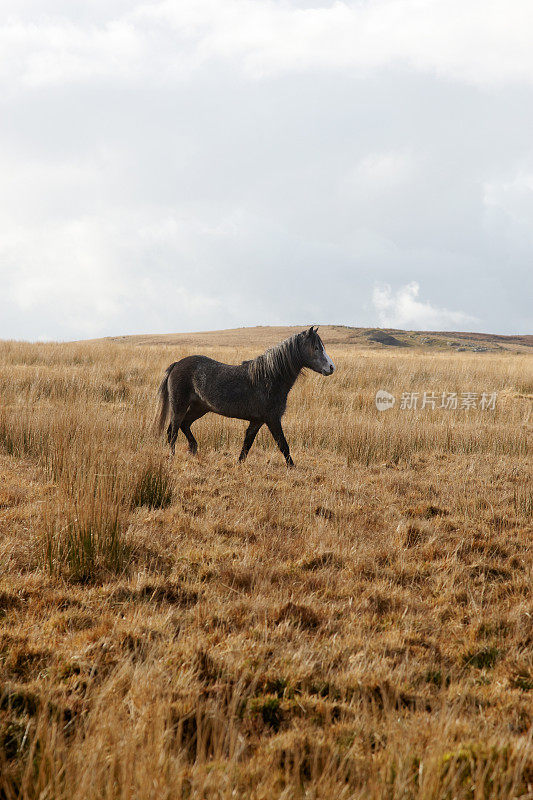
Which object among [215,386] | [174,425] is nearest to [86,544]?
[215,386]

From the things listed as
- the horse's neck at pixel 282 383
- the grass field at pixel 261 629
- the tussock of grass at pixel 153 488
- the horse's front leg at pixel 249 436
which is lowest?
the grass field at pixel 261 629

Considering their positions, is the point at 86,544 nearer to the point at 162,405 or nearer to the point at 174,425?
the point at 174,425

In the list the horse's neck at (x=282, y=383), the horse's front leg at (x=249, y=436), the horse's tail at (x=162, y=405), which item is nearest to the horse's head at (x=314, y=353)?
the horse's neck at (x=282, y=383)

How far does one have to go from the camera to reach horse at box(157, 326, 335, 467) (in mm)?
6918

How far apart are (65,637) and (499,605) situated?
9.28ft

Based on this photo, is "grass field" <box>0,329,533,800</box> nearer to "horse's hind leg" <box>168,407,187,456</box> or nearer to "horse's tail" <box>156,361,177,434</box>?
"horse's hind leg" <box>168,407,187,456</box>

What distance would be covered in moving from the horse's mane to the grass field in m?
1.22

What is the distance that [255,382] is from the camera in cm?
714

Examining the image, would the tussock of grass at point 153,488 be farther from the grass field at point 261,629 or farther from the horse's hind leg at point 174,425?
the horse's hind leg at point 174,425

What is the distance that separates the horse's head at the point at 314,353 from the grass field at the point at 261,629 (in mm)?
1406

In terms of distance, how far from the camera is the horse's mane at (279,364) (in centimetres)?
695

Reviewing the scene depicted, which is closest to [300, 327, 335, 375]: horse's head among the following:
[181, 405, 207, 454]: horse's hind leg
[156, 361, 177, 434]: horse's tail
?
[181, 405, 207, 454]: horse's hind leg

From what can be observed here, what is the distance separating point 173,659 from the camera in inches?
112

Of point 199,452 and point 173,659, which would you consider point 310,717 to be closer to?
point 173,659
